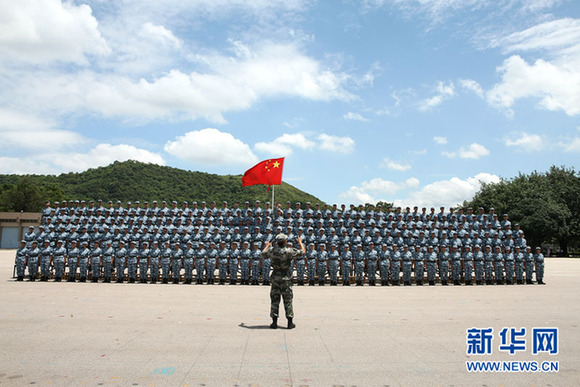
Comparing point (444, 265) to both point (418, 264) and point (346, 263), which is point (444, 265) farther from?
point (346, 263)

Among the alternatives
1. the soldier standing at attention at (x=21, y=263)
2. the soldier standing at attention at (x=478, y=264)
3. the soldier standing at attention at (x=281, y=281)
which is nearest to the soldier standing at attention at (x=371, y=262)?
the soldier standing at attention at (x=478, y=264)

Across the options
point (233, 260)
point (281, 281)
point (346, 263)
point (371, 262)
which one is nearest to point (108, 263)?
point (233, 260)

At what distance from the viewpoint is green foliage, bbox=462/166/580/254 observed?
36.2 metres

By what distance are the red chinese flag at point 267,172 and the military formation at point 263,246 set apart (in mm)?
1776

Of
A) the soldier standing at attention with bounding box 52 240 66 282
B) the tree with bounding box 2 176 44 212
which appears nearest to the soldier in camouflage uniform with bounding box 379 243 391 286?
the soldier standing at attention with bounding box 52 240 66 282

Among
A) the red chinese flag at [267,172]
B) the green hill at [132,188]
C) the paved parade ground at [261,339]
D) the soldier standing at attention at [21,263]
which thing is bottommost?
the paved parade ground at [261,339]

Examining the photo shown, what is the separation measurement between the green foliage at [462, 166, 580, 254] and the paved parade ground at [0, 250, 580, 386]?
2946 centimetres

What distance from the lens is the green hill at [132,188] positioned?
48672mm

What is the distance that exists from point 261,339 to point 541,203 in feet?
126

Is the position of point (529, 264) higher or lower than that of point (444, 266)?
higher

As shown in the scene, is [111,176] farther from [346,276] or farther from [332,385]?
[332,385]

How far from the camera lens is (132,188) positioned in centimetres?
5931

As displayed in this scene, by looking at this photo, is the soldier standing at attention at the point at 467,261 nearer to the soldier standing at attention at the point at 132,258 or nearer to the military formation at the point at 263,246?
the military formation at the point at 263,246

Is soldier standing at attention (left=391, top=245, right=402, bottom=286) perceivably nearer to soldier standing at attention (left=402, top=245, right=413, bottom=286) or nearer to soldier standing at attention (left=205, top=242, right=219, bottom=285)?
soldier standing at attention (left=402, top=245, right=413, bottom=286)
